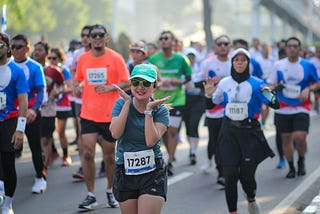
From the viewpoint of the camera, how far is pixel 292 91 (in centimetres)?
1124

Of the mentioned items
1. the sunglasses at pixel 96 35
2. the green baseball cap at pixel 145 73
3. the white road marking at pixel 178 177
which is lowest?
the white road marking at pixel 178 177

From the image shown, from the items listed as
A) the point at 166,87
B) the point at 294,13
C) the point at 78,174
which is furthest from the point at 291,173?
the point at 294,13

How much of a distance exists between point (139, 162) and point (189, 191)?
407 centimetres

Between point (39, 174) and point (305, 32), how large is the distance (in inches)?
2040

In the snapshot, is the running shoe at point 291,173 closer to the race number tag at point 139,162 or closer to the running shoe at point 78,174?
the running shoe at point 78,174

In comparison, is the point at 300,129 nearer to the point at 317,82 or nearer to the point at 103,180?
the point at 317,82

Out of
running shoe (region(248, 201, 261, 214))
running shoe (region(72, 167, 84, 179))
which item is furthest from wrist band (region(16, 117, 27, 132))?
running shoe (region(72, 167, 84, 179))

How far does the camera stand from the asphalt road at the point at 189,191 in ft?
29.3

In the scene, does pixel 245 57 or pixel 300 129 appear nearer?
pixel 245 57

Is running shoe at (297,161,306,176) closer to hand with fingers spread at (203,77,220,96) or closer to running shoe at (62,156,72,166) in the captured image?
hand with fingers spread at (203,77,220,96)

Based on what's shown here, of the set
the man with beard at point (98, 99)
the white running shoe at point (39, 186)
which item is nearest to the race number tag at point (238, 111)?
the man with beard at point (98, 99)

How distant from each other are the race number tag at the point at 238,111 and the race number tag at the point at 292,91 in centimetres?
317

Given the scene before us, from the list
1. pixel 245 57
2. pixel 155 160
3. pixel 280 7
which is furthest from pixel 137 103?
pixel 280 7

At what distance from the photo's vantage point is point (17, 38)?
31.8ft
